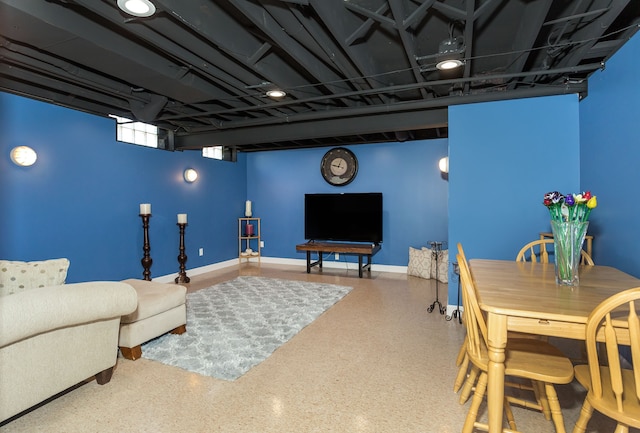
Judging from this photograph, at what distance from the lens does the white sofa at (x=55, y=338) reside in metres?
1.69

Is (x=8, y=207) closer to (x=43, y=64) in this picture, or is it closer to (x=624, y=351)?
(x=43, y=64)

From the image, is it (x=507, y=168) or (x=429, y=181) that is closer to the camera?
(x=507, y=168)

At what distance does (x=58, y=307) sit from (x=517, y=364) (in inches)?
96.6

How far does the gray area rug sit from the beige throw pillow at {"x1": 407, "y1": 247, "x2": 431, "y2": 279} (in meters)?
1.52

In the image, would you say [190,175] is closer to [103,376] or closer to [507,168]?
[103,376]

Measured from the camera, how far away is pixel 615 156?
8.31 feet

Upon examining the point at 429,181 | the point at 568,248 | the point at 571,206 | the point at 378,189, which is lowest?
the point at 568,248

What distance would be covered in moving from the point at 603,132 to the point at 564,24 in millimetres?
948

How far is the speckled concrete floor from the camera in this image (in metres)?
1.88

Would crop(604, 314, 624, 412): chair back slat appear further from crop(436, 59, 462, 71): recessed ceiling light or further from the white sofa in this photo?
the white sofa

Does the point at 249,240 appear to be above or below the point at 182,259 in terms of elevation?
above

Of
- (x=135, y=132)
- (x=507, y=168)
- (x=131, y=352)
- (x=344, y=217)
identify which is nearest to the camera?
(x=131, y=352)

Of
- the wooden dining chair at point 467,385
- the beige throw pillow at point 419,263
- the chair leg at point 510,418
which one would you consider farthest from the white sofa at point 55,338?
the beige throw pillow at point 419,263

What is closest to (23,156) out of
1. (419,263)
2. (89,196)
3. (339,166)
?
(89,196)
